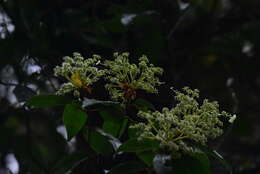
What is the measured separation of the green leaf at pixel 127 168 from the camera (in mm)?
1232

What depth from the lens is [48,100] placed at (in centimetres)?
125

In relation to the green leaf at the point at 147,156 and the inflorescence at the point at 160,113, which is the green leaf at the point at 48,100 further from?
the green leaf at the point at 147,156

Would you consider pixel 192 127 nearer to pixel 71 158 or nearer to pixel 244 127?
pixel 71 158

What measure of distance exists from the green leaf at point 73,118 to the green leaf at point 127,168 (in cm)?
12

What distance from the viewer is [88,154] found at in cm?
148

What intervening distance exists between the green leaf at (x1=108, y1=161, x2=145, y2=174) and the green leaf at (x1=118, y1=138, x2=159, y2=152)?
0.28ft

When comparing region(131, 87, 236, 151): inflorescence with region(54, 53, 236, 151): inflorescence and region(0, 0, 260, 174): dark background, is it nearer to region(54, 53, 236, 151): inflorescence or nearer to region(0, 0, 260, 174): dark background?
region(54, 53, 236, 151): inflorescence

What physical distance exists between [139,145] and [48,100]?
0.24m

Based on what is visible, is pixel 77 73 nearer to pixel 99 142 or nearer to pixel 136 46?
pixel 99 142

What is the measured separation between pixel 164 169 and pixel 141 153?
0.36 ft

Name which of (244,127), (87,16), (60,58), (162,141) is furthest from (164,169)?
(244,127)

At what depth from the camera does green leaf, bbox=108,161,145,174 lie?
123 cm

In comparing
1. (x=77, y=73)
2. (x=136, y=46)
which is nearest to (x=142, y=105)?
(x=77, y=73)

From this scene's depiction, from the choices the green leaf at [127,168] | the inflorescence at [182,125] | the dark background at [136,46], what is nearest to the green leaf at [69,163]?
Result: the dark background at [136,46]
